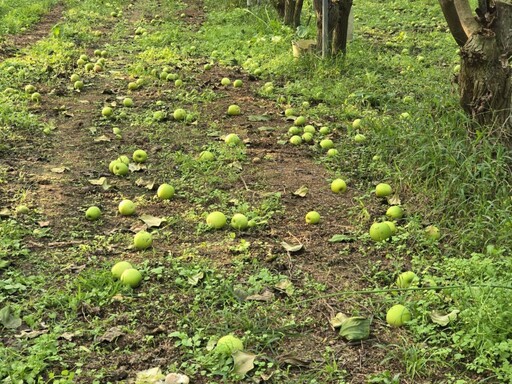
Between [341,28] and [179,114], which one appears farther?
[341,28]

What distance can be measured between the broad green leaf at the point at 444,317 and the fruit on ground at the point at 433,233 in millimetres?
895

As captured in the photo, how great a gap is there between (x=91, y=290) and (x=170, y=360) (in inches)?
33.1

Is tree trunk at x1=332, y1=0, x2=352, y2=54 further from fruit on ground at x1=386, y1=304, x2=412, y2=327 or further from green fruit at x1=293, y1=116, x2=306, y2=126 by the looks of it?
fruit on ground at x1=386, y1=304, x2=412, y2=327

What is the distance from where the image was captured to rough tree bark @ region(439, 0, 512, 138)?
15.4ft

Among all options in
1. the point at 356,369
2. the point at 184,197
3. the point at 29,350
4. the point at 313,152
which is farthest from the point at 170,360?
the point at 313,152

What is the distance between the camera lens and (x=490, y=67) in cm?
473

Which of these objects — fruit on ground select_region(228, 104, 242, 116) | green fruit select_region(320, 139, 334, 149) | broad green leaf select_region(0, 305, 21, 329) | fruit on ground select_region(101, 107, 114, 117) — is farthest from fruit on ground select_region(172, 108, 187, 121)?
broad green leaf select_region(0, 305, 21, 329)

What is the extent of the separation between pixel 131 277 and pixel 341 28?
18.6 ft

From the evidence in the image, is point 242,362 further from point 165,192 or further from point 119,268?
point 165,192

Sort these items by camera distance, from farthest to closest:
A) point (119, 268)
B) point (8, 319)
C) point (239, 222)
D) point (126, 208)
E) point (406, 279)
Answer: point (126, 208)
point (239, 222)
point (119, 268)
point (406, 279)
point (8, 319)

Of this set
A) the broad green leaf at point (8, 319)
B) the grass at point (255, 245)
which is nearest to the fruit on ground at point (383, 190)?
the grass at point (255, 245)

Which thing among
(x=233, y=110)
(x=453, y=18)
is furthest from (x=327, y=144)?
(x=453, y=18)

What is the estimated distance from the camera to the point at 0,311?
333 centimetres

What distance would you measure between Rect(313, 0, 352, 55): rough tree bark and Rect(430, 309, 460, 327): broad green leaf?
5670mm
